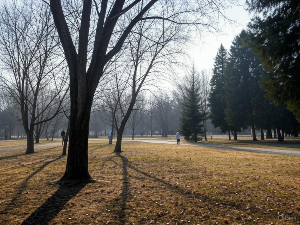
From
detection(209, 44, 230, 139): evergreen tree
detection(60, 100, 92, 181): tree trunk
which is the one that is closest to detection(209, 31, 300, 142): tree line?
detection(209, 44, 230, 139): evergreen tree

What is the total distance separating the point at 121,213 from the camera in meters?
4.32

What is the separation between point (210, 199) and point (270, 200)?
46.9 inches

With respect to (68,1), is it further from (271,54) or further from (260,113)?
(260,113)

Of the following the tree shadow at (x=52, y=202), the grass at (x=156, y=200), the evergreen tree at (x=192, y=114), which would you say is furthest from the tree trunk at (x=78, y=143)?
the evergreen tree at (x=192, y=114)

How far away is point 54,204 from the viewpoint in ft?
15.9

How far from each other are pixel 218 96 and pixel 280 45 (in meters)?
30.6

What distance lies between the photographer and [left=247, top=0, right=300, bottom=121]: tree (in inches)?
372

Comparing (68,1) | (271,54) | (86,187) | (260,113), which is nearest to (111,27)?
(68,1)

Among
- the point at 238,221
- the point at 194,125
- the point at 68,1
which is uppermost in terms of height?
the point at 68,1

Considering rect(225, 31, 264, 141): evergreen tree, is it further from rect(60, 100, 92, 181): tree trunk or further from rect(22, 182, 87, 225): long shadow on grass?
rect(22, 182, 87, 225): long shadow on grass

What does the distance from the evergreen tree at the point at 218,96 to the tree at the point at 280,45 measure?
27.6 m

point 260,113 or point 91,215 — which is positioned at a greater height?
point 260,113

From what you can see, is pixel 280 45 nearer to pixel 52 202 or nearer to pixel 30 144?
pixel 52 202

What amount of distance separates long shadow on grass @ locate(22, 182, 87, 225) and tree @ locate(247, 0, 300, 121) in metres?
8.50
